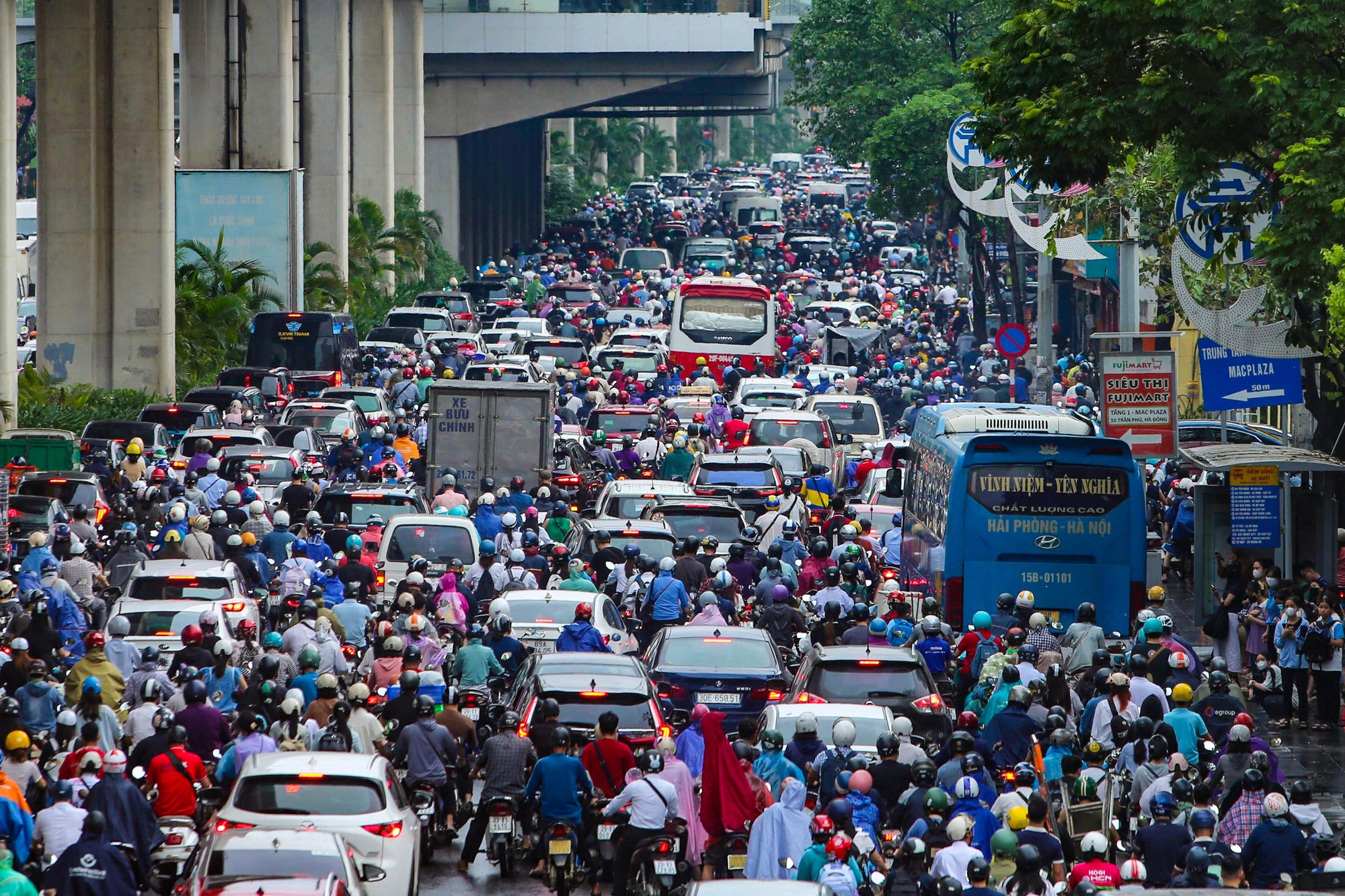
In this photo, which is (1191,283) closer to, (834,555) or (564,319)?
(834,555)

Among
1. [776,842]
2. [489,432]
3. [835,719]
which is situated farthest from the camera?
[489,432]

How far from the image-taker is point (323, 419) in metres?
33.4

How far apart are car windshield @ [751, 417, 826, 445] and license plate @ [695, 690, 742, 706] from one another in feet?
49.9

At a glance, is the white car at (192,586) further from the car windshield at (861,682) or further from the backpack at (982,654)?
the backpack at (982,654)

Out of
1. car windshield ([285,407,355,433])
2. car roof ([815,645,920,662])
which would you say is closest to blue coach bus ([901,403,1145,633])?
car roof ([815,645,920,662])

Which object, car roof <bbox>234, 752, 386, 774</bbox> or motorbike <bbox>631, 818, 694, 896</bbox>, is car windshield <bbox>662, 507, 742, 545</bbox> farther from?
car roof <bbox>234, 752, 386, 774</bbox>

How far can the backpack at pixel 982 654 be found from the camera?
18.9 meters

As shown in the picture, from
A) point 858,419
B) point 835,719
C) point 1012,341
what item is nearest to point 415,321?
point 858,419

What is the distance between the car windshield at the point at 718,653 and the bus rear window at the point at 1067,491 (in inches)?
163

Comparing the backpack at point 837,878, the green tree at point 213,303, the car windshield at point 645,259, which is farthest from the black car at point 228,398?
the car windshield at point 645,259

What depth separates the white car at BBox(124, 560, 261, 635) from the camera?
64.3ft

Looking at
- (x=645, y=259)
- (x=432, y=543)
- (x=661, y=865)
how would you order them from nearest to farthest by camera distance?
(x=661, y=865) < (x=432, y=543) < (x=645, y=259)

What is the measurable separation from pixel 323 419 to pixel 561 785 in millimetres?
19758

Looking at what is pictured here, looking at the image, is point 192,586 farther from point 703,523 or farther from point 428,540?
point 703,523
